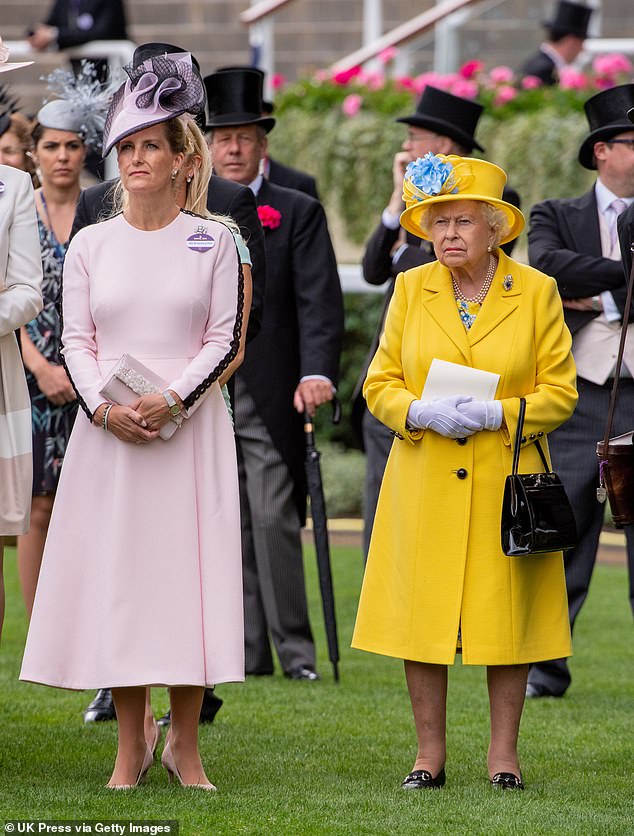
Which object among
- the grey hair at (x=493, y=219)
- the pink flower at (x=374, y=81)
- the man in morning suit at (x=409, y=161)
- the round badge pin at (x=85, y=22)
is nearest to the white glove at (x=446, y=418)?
the grey hair at (x=493, y=219)

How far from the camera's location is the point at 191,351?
17.2 feet

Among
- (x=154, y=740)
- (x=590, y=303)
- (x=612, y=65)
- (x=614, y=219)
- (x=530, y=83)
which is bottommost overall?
(x=154, y=740)

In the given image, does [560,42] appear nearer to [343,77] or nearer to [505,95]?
[505,95]

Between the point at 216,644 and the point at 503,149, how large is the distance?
25.7 ft

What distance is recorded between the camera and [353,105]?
13000 millimetres

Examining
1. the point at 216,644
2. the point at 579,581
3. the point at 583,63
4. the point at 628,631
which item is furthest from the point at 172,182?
the point at 583,63

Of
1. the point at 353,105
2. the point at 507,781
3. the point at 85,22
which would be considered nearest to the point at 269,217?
the point at 507,781

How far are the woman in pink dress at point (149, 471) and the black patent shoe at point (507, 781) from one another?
36.4 inches

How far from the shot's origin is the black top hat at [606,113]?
7059 millimetres

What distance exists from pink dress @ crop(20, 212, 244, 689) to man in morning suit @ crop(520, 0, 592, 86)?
7.91 metres

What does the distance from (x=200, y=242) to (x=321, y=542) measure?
2.41m

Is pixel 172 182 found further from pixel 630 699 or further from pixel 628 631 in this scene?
pixel 628 631

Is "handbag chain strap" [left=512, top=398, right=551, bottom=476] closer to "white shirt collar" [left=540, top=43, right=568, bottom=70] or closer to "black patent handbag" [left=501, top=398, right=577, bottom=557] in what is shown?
"black patent handbag" [left=501, top=398, right=577, bottom=557]

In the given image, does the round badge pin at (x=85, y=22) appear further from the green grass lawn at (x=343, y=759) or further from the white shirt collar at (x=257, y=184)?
the green grass lawn at (x=343, y=759)
